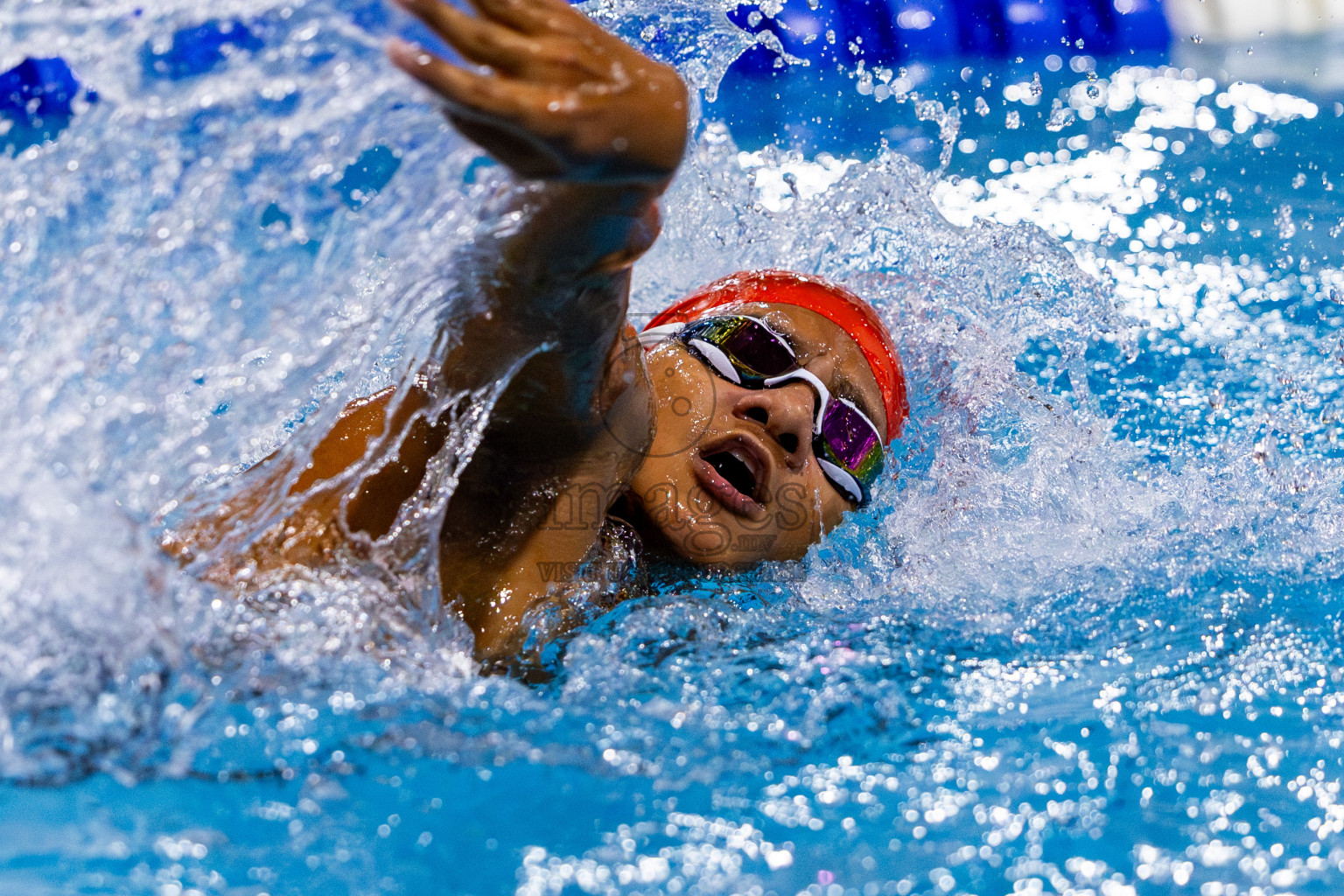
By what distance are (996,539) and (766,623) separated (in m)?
0.57

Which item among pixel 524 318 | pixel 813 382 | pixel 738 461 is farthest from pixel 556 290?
pixel 813 382

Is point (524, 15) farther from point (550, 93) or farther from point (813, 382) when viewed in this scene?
point (813, 382)

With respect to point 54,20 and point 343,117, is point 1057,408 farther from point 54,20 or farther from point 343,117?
point 54,20

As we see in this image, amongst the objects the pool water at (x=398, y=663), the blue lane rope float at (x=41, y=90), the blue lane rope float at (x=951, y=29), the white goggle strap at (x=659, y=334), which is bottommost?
the pool water at (x=398, y=663)

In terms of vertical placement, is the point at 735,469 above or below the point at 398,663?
above

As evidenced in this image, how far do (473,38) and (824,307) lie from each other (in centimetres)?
114

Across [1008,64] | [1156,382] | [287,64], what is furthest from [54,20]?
[1008,64]

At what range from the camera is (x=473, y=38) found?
89 centimetres

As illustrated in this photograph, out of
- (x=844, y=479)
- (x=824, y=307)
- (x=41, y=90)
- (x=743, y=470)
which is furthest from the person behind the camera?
(x=41, y=90)

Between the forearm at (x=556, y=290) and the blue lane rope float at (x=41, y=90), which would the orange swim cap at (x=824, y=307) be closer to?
the forearm at (x=556, y=290)

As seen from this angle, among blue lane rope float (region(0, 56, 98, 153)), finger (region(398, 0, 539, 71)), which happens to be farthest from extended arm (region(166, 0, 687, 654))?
blue lane rope float (region(0, 56, 98, 153))

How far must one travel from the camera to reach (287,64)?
1.08 metres

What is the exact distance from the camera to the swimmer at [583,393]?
2.98 ft

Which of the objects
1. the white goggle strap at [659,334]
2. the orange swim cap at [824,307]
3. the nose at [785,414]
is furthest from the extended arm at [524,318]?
the orange swim cap at [824,307]
